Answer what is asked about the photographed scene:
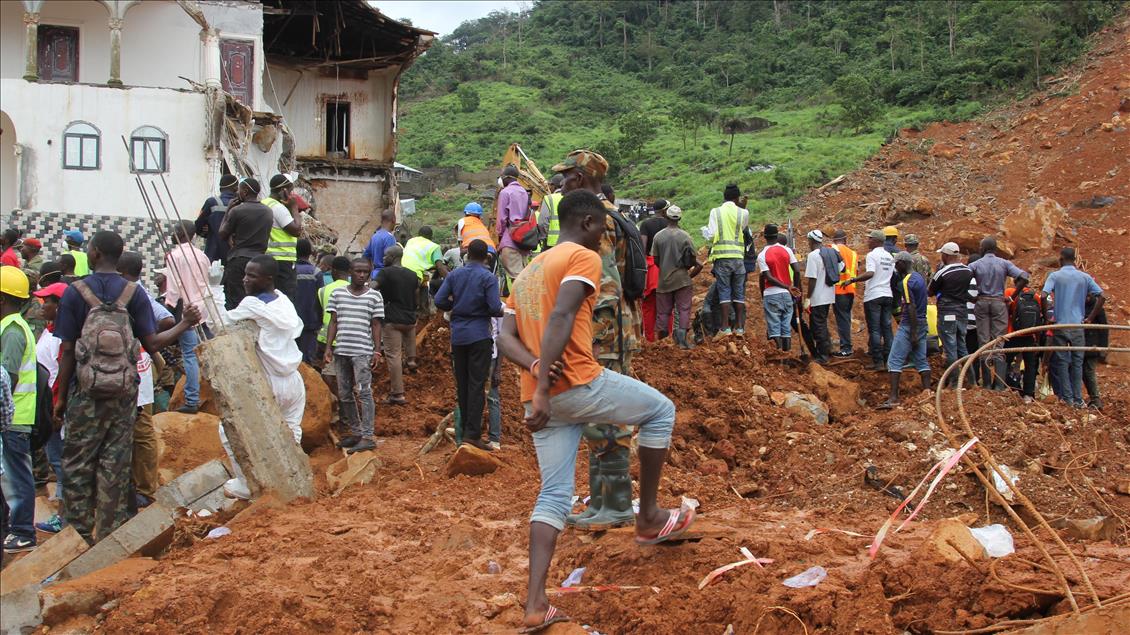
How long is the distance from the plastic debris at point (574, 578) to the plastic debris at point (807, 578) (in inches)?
41.5

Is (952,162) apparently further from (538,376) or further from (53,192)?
(538,376)

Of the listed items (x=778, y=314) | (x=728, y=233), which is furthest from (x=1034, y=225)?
(x=728, y=233)

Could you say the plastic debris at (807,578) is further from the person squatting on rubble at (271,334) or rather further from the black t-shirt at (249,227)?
the black t-shirt at (249,227)

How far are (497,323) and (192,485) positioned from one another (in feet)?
9.74

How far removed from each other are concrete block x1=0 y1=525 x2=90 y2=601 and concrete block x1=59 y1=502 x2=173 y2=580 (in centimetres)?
5

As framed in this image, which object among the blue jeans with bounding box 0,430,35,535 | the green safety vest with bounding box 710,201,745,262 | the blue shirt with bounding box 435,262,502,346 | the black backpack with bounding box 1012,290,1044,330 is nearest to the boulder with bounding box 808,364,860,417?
the green safety vest with bounding box 710,201,745,262

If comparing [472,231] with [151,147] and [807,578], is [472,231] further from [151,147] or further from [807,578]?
[151,147]

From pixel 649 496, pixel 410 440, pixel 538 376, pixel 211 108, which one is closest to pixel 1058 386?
pixel 410 440

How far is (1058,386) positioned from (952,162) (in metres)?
16.4

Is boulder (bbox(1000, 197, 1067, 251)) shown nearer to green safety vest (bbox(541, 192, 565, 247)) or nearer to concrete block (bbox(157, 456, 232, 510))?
green safety vest (bbox(541, 192, 565, 247))

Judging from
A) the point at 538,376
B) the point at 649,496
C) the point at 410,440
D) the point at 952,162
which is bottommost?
the point at 410,440

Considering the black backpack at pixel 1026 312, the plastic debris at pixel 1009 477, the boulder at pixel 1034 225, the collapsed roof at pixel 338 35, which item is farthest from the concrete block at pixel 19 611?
the boulder at pixel 1034 225

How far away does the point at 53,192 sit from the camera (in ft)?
61.8

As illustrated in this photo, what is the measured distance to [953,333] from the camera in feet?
35.6
